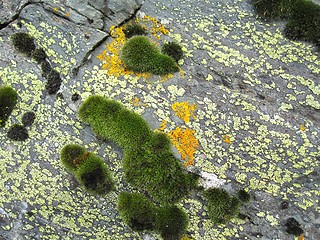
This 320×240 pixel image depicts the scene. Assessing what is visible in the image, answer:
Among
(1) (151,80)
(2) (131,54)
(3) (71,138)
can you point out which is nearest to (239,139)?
(1) (151,80)

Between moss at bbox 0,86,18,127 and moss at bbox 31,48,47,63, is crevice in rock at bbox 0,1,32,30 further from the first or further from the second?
moss at bbox 0,86,18,127

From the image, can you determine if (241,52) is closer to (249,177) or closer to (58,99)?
(249,177)

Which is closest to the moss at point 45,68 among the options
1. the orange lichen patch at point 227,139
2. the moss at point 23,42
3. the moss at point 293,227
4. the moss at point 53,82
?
the moss at point 53,82

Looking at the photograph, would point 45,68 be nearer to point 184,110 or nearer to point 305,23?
point 184,110

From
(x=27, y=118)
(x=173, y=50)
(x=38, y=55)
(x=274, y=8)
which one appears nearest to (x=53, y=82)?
(x=38, y=55)

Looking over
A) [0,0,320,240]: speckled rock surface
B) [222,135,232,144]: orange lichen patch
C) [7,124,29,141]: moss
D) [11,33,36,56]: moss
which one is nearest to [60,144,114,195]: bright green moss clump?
[0,0,320,240]: speckled rock surface
